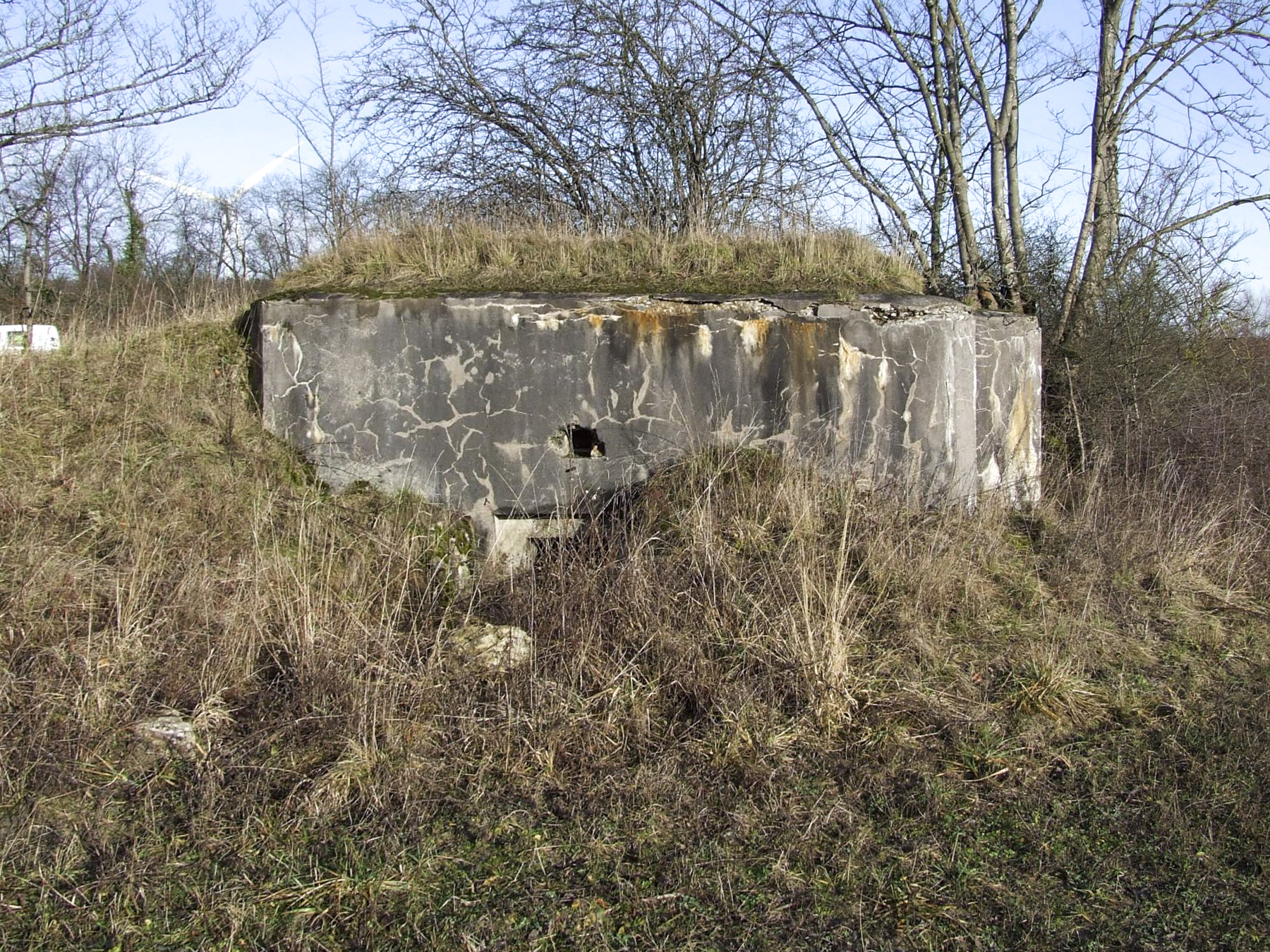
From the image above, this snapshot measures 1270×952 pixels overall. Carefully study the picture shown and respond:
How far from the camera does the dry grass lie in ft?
17.9

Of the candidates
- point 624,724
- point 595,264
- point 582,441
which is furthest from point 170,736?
point 595,264

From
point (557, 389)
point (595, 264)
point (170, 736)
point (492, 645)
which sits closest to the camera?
point (170, 736)

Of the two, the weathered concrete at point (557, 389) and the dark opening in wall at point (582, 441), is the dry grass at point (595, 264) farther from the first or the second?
the dark opening in wall at point (582, 441)

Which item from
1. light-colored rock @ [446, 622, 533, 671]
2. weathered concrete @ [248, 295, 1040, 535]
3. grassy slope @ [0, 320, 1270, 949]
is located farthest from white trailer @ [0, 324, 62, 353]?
light-colored rock @ [446, 622, 533, 671]

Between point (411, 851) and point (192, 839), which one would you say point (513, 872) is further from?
point (192, 839)

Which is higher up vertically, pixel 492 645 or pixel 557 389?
pixel 557 389

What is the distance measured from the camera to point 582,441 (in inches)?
206

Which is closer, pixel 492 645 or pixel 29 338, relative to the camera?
pixel 492 645

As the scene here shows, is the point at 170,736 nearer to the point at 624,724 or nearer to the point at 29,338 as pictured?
the point at 624,724

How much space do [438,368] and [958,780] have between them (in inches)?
133

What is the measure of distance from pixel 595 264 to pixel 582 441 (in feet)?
4.04

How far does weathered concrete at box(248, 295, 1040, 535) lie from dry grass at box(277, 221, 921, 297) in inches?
8.3

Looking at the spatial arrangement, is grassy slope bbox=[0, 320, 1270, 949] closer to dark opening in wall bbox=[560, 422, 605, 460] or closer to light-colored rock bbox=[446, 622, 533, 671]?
light-colored rock bbox=[446, 622, 533, 671]

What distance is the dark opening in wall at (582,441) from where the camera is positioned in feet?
17.0
